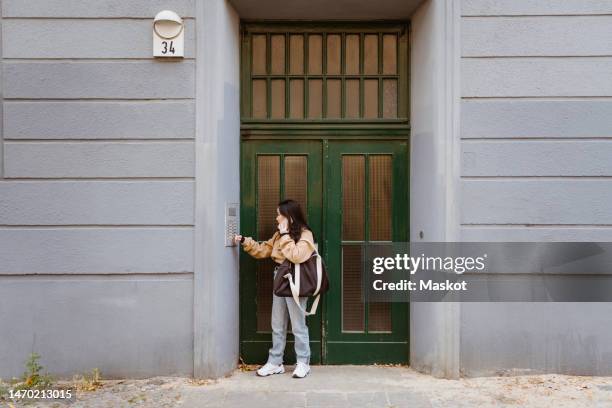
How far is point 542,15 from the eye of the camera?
6219 millimetres

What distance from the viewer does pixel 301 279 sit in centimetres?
618

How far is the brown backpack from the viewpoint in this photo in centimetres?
618

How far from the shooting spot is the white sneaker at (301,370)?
6277mm

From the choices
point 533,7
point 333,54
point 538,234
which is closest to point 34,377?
point 333,54

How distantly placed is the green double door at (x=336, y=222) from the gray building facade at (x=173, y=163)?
2.14 feet

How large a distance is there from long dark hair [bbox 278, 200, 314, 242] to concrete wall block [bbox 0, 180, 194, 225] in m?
0.94

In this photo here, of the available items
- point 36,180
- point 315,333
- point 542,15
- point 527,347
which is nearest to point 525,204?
point 527,347

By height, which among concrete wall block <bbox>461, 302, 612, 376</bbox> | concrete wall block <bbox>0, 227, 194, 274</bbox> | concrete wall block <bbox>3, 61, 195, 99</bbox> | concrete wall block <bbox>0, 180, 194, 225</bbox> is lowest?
concrete wall block <bbox>461, 302, 612, 376</bbox>

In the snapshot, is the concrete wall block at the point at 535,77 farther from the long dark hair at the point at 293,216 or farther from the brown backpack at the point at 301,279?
the brown backpack at the point at 301,279

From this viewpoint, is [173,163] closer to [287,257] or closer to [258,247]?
[258,247]

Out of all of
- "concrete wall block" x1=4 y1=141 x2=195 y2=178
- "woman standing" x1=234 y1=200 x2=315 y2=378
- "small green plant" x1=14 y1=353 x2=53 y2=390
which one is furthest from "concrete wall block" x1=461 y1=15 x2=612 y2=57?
"small green plant" x1=14 y1=353 x2=53 y2=390

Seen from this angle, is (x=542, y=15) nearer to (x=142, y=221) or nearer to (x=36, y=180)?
(x=142, y=221)

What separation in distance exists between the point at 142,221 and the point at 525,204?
3913mm

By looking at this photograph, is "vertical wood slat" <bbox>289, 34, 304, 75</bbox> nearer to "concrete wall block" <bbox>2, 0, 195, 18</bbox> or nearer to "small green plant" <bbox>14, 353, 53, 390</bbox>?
"concrete wall block" <bbox>2, 0, 195, 18</bbox>
